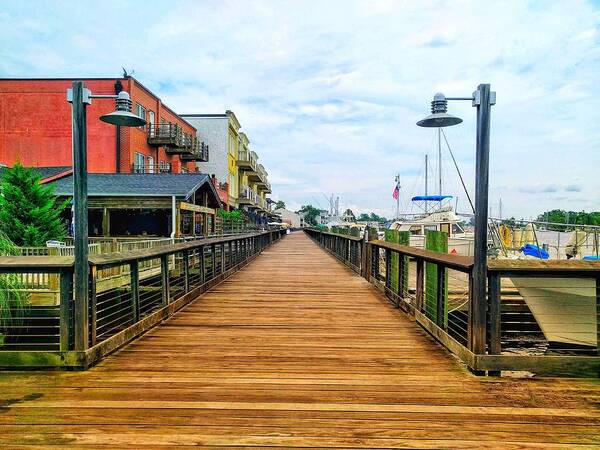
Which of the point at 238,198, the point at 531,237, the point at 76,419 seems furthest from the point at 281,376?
the point at 238,198

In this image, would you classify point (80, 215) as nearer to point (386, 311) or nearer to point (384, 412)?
point (384, 412)

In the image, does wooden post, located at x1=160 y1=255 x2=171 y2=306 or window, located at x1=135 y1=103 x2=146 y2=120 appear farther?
window, located at x1=135 y1=103 x2=146 y2=120

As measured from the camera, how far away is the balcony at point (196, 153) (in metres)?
35.8

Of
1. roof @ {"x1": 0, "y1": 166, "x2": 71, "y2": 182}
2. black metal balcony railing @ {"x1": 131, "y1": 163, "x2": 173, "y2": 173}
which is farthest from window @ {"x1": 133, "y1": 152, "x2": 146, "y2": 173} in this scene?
roof @ {"x1": 0, "y1": 166, "x2": 71, "y2": 182}

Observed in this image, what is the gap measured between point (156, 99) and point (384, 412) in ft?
107

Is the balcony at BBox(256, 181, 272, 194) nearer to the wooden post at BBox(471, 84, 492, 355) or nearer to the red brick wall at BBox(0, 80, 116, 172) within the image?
the red brick wall at BBox(0, 80, 116, 172)

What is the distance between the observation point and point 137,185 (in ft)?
68.6

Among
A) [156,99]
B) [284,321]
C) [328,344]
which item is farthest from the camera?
[156,99]

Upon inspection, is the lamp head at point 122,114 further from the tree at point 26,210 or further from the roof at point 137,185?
the roof at point 137,185

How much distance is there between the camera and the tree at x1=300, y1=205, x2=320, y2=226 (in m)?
164

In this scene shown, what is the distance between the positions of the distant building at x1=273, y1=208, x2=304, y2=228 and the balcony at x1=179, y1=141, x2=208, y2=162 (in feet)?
284

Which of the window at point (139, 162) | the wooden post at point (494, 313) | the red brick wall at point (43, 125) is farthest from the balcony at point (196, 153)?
the wooden post at point (494, 313)

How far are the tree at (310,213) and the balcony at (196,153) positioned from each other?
118588 mm

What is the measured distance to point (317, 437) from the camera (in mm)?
2805
